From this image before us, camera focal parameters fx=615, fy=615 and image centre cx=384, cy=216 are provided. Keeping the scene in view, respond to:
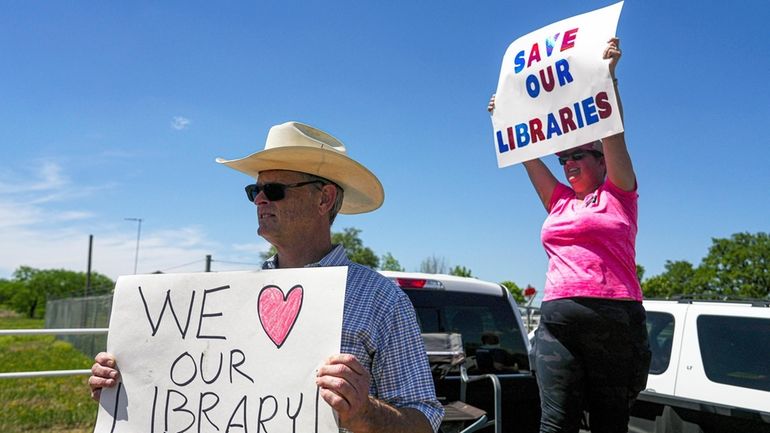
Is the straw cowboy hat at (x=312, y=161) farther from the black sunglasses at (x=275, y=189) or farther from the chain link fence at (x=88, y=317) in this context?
the chain link fence at (x=88, y=317)

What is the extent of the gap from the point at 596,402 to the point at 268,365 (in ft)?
4.40

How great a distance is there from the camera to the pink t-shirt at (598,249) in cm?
231

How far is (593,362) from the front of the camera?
231cm

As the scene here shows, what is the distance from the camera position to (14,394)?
34.4 ft

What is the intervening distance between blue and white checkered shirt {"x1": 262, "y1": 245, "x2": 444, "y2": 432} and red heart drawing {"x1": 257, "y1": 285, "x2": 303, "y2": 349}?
198mm

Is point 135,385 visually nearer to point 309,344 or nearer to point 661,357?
point 309,344

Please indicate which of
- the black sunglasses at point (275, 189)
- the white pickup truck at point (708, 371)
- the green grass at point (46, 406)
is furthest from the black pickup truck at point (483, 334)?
the green grass at point (46, 406)

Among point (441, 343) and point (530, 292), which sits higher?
point (530, 292)

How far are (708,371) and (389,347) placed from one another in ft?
10.4

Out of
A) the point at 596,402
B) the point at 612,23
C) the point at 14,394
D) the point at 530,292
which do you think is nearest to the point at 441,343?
the point at 596,402

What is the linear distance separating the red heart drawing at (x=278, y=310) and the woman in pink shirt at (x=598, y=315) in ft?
3.68

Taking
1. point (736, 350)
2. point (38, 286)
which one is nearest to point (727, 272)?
point (736, 350)

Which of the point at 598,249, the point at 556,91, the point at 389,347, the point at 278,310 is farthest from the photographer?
the point at 556,91

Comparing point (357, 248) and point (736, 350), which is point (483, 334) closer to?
point (736, 350)
